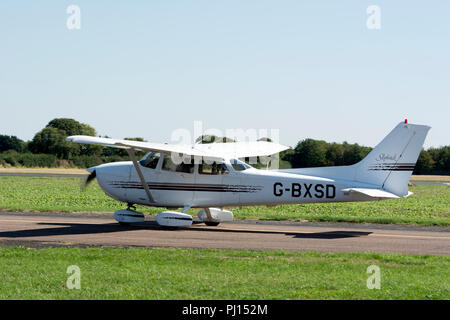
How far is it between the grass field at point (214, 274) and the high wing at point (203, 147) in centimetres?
476

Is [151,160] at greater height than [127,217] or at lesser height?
greater

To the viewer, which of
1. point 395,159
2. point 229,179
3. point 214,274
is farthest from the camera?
point 229,179

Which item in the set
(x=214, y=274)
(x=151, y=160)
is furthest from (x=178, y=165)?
(x=214, y=274)

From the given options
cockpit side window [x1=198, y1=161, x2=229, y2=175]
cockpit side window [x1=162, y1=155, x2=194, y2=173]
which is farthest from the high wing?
cockpit side window [x1=162, y1=155, x2=194, y2=173]

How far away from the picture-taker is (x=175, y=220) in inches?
681

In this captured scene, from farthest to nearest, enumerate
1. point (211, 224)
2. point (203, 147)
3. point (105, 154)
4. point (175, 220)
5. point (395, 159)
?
→ point (105, 154) < point (203, 147) < point (211, 224) < point (175, 220) < point (395, 159)

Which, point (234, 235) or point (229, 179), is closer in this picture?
point (234, 235)

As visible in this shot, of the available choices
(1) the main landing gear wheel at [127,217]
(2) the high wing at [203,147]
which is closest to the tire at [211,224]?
(1) the main landing gear wheel at [127,217]

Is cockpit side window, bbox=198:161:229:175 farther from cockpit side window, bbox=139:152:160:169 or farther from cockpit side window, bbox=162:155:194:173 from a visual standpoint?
cockpit side window, bbox=139:152:160:169

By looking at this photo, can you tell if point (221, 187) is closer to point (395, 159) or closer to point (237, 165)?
point (237, 165)

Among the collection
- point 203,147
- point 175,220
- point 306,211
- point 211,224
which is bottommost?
point 306,211

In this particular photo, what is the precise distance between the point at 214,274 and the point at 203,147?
417 inches

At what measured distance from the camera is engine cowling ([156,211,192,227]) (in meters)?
17.2
